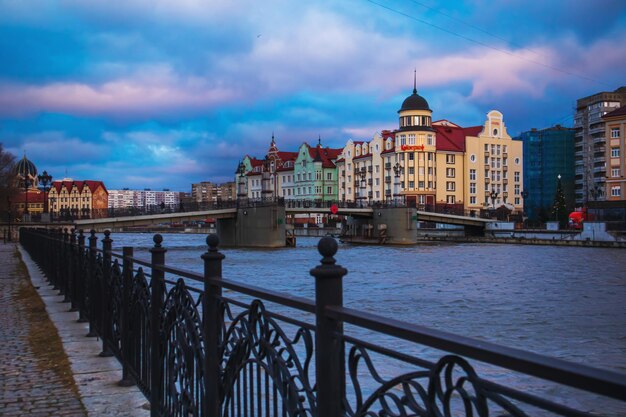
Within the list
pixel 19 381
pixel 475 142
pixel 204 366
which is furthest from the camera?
pixel 475 142

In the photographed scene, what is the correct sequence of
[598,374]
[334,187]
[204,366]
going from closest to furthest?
[598,374]
[204,366]
[334,187]

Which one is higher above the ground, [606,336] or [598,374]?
[598,374]

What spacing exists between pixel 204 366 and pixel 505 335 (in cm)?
1251

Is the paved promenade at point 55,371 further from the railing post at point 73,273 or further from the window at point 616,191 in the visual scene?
the window at point 616,191

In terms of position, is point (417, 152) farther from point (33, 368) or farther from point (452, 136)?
point (33, 368)

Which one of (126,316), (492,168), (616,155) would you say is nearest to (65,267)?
(126,316)

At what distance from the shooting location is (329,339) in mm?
2365

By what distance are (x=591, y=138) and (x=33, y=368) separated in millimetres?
109950

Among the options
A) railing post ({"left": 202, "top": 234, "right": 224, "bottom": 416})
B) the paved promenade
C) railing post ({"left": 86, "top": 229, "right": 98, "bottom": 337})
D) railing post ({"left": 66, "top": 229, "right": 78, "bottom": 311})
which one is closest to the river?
railing post ({"left": 66, "top": 229, "right": 78, "bottom": 311})

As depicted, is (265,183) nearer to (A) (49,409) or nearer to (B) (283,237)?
(B) (283,237)

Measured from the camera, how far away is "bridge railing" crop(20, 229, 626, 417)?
5.38ft

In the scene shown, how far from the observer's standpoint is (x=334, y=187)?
358 ft

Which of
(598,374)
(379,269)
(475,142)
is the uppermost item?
(475,142)

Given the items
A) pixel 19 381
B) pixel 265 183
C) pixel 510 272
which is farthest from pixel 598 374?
pixel 265 183
